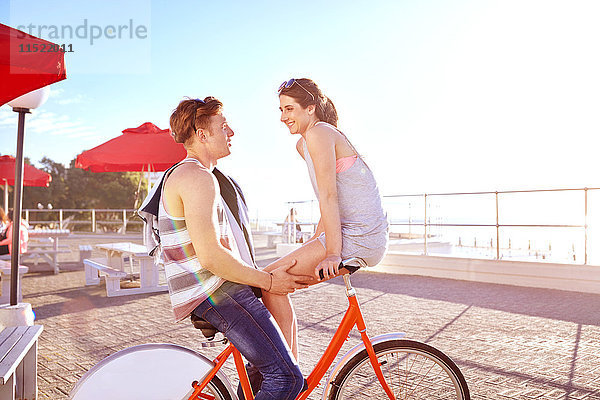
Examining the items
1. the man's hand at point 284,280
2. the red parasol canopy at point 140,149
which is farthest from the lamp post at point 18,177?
the man's hand at point 284,280

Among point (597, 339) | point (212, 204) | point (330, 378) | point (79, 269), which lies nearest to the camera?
point (212, 204)

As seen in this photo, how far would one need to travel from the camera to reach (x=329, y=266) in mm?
2301

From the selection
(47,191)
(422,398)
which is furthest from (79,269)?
(47,191)

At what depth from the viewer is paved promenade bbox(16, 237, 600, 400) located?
4211mm

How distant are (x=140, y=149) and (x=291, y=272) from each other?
7.42 metres

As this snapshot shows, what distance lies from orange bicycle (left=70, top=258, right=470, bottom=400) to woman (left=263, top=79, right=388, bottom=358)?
4.0 inches

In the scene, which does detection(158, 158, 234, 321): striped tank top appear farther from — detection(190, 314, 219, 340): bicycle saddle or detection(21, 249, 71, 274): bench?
detection(21, 249, 71, 274): bench

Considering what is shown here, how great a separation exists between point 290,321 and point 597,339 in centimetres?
431

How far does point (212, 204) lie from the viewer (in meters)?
2.12

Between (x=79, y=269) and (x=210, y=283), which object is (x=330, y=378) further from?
(x=79, y=269)

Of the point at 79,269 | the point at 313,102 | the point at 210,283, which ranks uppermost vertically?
the point at 313,102

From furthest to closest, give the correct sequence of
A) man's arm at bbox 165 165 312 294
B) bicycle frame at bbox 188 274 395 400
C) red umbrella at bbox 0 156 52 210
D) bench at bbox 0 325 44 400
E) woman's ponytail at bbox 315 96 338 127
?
red umbrella at bbox 0 156 52 210, bench at bbox 0 325 44 400, woman's ponytail at bbox 315 96 338 127, bicycle frame at bbox 188 274 395 400, man's arm at bbox 165 165 312 294

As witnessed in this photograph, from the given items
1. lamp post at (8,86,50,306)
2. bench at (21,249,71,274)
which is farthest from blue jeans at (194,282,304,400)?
bench at (21,249,71,274)

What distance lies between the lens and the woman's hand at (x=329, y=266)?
90.5 inches
